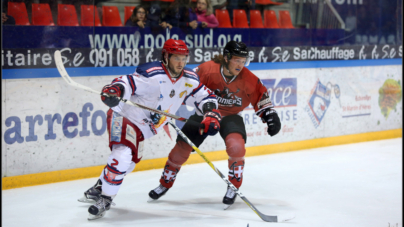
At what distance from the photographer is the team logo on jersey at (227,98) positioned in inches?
136

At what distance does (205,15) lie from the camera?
5.07 meters

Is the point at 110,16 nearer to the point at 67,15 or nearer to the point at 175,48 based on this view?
the point at 67,15

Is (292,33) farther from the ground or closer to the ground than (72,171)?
farther from the ground

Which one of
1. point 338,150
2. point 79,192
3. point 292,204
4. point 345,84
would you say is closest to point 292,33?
point 345,84

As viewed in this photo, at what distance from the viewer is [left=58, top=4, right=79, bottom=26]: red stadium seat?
421 cm

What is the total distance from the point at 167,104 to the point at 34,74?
1432 millimetres

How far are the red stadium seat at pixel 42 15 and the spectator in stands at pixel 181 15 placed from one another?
1.13 meters

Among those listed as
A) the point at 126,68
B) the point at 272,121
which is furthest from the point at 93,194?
the point at 126,68

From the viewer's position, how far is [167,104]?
312 cm

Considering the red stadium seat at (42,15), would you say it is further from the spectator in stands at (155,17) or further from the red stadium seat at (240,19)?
the red stadium seat at (240,19)

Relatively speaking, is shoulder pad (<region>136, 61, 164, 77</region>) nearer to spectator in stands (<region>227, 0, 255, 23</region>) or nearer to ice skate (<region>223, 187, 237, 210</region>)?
ice skate (<region>223, 187, 237, 210</region>)

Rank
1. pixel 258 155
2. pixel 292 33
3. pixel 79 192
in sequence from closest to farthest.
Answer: pixel 79 192 < pixel 258 155 < pixel 292 33

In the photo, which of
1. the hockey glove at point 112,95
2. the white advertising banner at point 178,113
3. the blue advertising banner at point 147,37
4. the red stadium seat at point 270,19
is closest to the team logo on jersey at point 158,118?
the hockey glove at point 112,95

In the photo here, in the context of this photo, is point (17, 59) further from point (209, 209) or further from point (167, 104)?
point (209, 209)
